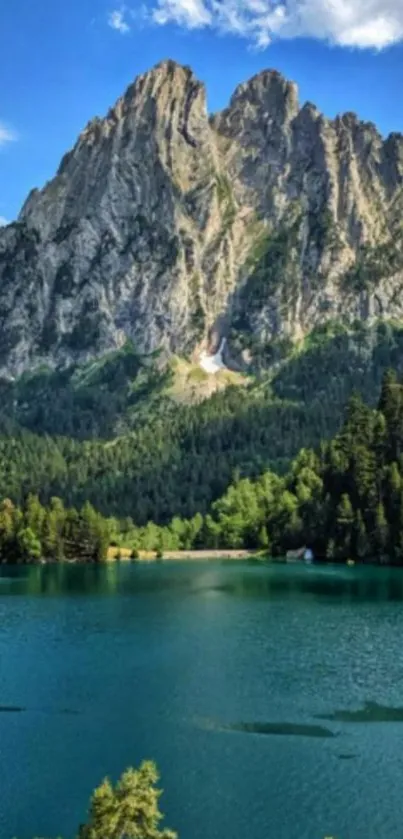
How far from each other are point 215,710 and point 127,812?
41620 mm

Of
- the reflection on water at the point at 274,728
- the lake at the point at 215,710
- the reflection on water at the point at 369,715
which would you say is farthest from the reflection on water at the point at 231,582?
the reflection on water at the point at 274,728

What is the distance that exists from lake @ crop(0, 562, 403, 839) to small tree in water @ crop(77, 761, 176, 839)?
1742 centimetres

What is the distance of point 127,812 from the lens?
31469 mm

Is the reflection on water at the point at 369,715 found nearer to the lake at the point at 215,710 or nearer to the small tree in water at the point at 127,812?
the lake at the point at 215,710

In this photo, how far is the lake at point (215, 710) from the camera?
51156 millimetres

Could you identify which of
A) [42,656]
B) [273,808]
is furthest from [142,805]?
[42,656]

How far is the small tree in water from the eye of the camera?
1232 inches

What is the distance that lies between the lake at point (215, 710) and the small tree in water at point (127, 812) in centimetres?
1742

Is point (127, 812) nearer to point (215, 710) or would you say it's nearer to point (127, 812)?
Result: point (127, 812)

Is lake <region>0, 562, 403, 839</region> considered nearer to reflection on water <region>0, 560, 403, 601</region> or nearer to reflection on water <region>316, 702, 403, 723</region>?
reflection on water <region>316, 702, 403, 723</region>

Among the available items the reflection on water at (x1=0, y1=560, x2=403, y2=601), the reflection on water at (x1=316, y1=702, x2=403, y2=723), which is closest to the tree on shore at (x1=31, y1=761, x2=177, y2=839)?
the reflection on water at (x1=316, y1=702, x2=403, y2=723)

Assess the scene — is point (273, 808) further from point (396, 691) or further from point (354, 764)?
point (396, 691)

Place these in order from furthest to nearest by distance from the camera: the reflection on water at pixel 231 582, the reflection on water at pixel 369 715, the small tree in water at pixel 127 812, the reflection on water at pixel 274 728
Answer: the reflection on water at pixel 231 582 → the reflection on water at pixel 369 715 → the reflection on water at pixel 274 728 → the small tree in water at pixel 127 812

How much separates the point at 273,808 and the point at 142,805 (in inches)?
870
